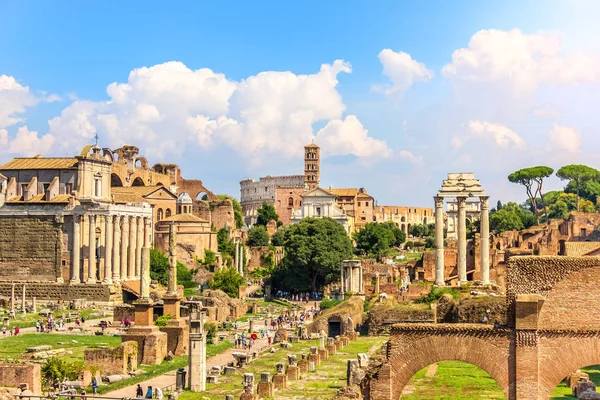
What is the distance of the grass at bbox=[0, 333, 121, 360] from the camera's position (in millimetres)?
30953

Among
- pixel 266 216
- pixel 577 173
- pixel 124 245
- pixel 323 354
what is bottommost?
pixel 323 354

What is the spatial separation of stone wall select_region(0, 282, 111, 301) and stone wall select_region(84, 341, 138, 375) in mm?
26982

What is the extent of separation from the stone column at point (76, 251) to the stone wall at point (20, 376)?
33.6 meters

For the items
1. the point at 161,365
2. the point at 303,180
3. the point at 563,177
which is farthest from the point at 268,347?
→ the point at 303,180

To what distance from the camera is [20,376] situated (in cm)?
2291

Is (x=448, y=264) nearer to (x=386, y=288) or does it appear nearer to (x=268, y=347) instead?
(x=386, y=288)

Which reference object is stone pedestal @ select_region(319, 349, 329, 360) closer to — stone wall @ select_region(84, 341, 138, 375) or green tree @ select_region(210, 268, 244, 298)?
stone wall @ select_region(84, 341, 138, 375)

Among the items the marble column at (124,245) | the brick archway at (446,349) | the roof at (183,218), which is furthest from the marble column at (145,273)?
the roof at (183,218)

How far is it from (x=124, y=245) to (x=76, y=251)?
3893mm

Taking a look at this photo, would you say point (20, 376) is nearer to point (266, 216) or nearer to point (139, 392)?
point (139, 392)

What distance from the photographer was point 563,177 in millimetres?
95625

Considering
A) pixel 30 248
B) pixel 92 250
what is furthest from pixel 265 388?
pixel 30 248

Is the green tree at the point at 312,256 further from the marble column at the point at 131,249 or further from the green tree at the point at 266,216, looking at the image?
the green tree at the point at 266,216

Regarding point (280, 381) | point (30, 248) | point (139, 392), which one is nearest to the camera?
point (139, 392)
